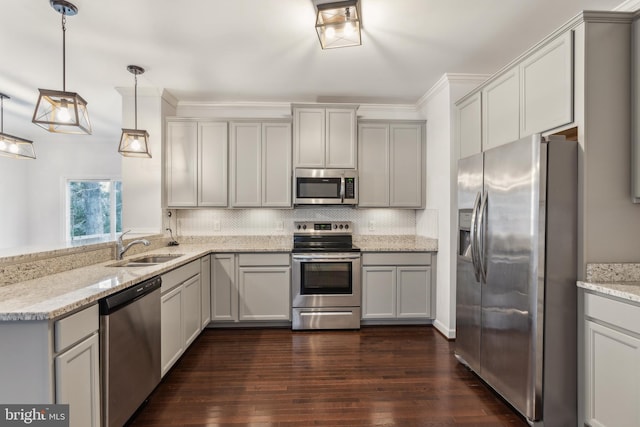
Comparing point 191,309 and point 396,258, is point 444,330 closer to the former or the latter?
point 396,258

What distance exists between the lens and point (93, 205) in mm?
5887

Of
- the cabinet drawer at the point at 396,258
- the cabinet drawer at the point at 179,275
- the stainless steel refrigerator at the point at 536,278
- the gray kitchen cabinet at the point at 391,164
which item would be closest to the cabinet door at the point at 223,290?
the cabinet drawer at the point at 179,275

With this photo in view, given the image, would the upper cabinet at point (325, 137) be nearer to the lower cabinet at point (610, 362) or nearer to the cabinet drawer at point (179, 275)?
the cabinet drawer at point (179, 275)

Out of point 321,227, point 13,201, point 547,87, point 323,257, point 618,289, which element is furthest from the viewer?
point 13,201

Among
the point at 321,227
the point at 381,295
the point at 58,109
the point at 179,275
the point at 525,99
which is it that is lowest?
the point at 381,295

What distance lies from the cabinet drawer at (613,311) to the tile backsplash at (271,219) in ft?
8.15

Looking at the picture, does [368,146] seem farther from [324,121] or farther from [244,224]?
[244,224]

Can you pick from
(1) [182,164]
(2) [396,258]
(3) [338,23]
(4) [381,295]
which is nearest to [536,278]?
(2) [396,258]

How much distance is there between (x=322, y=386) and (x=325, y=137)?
257cm

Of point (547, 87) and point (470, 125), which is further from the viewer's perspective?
point (470, 125)

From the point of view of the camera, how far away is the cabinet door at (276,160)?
3.80 meters

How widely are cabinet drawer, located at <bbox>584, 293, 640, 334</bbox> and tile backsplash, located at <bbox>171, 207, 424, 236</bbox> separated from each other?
248cm

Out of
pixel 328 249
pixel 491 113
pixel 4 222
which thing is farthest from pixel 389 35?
pixel 4 222

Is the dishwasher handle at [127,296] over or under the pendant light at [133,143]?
under
